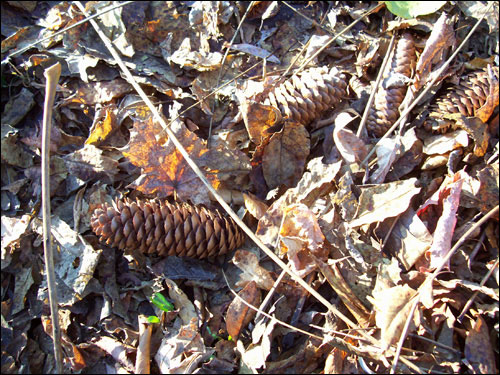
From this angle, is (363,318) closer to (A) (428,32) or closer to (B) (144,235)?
(B) (144,235)

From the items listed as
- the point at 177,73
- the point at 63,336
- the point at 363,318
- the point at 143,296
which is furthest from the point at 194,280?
the point at 177,73

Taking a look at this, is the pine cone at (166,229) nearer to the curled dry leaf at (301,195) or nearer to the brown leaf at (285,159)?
the curled dry leaf at (301,195)

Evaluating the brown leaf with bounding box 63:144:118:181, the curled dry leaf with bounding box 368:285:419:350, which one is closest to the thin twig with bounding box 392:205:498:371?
the curled dry leaf with bounding box 368:285:419:350

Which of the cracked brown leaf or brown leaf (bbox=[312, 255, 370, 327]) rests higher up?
the cracked brown leaf

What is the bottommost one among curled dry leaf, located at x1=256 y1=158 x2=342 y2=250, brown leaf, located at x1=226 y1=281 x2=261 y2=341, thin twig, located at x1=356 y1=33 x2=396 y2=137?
brown leaf, located at x1=226 y1=281 x2=261 y2=341

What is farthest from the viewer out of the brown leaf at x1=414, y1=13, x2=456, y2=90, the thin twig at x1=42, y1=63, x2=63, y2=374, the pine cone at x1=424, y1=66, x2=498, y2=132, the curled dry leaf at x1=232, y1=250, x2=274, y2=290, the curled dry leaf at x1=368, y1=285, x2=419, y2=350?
the brown leaf at x1=414, y1=13, x2=456, y2=90

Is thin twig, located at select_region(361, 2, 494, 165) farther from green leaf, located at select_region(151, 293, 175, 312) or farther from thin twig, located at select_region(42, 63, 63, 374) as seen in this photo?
thin twig, located at select_region(42, 63, 63, 374)

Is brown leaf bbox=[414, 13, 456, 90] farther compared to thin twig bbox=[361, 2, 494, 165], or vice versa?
brown leaf bbox=[414, 13, 456, 90]
